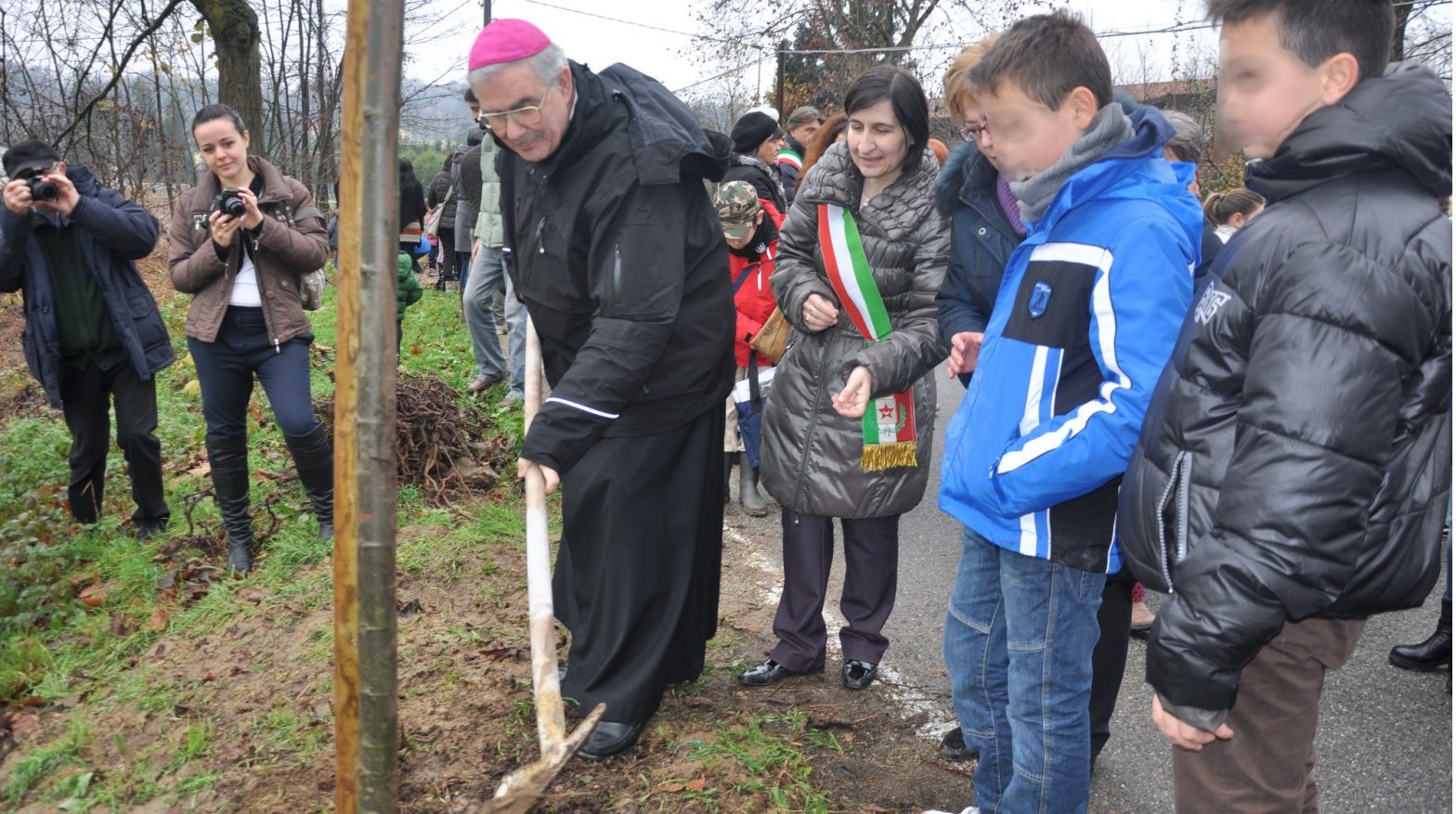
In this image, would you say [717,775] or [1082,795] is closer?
[1082,795]

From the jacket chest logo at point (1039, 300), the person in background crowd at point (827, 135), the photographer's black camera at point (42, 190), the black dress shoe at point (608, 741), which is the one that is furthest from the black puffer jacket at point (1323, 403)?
the photographer's black camera at point (42, 190)

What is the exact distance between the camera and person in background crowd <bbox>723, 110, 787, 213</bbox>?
16.9ft

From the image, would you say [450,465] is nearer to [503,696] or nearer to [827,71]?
[503,696]

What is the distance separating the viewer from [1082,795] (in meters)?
2.41

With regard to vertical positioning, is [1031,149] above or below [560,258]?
above

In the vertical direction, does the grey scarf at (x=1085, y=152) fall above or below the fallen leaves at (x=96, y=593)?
above

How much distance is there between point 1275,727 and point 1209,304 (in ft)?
2.39

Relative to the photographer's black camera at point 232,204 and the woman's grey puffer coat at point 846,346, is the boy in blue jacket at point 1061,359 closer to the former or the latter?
the woman's grey puffer coat at point 846,346

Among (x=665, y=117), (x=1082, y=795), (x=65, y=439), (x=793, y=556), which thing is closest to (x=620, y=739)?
(x=793, y=556)

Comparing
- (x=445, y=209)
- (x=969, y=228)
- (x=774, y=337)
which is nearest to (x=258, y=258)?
(x=774, y=337)

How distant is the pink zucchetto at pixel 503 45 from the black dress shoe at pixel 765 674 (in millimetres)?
Answer: 2055

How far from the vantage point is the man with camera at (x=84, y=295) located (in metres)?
4.73

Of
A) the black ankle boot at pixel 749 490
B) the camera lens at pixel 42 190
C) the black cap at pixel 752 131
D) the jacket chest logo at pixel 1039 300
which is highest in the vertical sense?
the black cap at pixel 752 131

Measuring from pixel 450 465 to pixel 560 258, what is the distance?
10.5 ft
